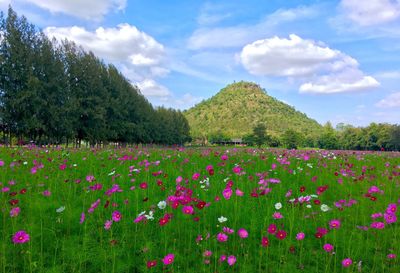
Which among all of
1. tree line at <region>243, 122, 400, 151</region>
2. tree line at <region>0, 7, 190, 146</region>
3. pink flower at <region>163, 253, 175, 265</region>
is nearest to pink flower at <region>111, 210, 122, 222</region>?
pink flower at <region>163, 253, 175, 265</region>

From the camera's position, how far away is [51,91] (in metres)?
28.7

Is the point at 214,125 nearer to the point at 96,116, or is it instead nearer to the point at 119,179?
the point at 96,116

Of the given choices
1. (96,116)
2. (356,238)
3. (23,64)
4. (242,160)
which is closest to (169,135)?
(96,116)

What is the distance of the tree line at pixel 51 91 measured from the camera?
2591 centimetres

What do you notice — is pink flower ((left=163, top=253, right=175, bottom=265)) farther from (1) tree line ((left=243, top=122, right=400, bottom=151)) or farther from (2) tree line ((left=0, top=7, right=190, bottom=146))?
(1) tree line ((left=243, top=122, right=400, bottom=151))

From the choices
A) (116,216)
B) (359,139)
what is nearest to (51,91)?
(116,216)

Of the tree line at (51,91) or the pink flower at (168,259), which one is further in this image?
the tree line at (51,91)

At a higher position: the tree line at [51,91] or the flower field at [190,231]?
the tree line at [51,91]

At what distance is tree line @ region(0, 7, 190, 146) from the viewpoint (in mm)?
25906

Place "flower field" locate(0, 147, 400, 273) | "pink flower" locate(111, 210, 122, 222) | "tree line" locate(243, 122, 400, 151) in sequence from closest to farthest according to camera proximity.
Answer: "flower field" locate(0, 147, 400, 273) < "pink flower" locate(111, 210, 122, 222) < "tree line" locate(243, 122, 400, 151)

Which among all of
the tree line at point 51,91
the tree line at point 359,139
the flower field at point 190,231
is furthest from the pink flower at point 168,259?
the tree line at point 359,139

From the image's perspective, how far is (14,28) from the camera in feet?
87.2

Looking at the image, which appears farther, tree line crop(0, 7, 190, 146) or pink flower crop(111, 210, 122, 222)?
tree line crop(0, 7, 190, 146)

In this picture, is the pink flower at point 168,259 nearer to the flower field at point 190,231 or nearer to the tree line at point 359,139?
the flower field at point 190,231
